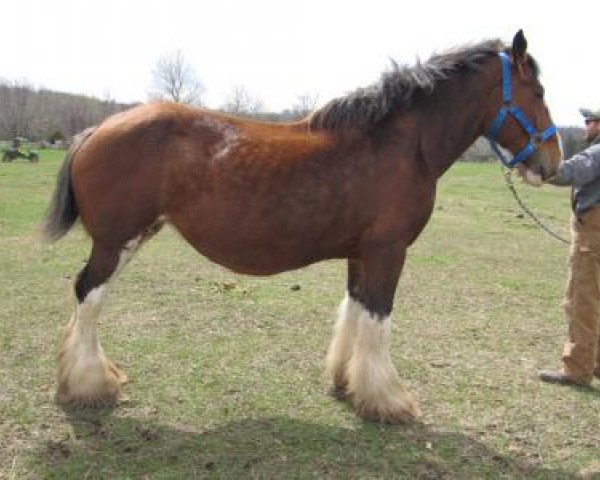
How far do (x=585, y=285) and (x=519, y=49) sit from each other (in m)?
1.99

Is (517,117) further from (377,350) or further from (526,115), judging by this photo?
(377,350)

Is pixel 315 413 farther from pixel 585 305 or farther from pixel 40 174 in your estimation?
pixel 40 174

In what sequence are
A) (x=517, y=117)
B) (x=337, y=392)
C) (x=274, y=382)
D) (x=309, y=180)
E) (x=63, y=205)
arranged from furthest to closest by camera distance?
1. (x=274, y=382)
2. (x=337, y=392)
3. (x=63, y=205)
4. (x=517, y=117)
5. (x=309, y=180)

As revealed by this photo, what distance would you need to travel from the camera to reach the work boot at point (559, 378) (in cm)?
474

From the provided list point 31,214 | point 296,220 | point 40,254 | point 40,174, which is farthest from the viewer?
point 40,174

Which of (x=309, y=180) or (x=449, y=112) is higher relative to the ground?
(x=449, y=112)

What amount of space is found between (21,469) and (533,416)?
3387 mm

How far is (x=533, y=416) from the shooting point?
4188 mm

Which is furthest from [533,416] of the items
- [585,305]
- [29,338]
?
[29,338]

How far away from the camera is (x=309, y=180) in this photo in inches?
152

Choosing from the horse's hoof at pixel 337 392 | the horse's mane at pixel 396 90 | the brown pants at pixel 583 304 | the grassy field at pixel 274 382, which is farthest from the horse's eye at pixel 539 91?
the horse's hoof at pixel 337 392

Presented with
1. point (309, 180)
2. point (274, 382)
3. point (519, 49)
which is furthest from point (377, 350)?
point (519, 49)

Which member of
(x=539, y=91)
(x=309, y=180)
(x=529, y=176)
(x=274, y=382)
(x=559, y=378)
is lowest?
(x=274, y=382)

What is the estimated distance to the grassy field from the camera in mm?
3492
